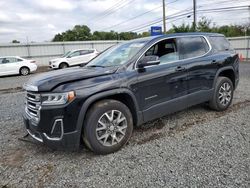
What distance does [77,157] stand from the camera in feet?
10.8

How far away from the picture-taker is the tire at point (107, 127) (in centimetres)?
308

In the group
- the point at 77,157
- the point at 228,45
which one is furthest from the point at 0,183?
the point at 228,45

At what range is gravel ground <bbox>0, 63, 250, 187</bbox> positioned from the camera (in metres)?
2.64

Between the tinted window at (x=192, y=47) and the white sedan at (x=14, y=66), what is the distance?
546 inches

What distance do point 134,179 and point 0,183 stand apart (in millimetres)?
1644

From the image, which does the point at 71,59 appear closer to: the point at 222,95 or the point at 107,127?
the point at 222,95

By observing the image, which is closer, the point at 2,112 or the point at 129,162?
the point at 129,162

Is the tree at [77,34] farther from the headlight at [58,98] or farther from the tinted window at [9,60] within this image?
the headlight at [58,98]

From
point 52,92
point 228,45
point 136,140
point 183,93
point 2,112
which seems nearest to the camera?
point 52,92

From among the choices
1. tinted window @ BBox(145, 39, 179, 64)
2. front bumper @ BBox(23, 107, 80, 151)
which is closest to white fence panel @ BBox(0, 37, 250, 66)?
tinted window @ BBox(145, 39, 179, 64)

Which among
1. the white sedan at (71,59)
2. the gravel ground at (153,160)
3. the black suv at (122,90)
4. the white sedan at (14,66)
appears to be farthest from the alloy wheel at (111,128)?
the white sedan at (71,59)

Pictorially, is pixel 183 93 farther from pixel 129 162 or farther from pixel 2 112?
pixel 2 112

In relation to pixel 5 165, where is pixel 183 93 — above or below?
above

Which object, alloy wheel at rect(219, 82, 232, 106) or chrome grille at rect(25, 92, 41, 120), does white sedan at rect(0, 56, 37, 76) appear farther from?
alloy wheel at rect(219, 82, 232, 106)
